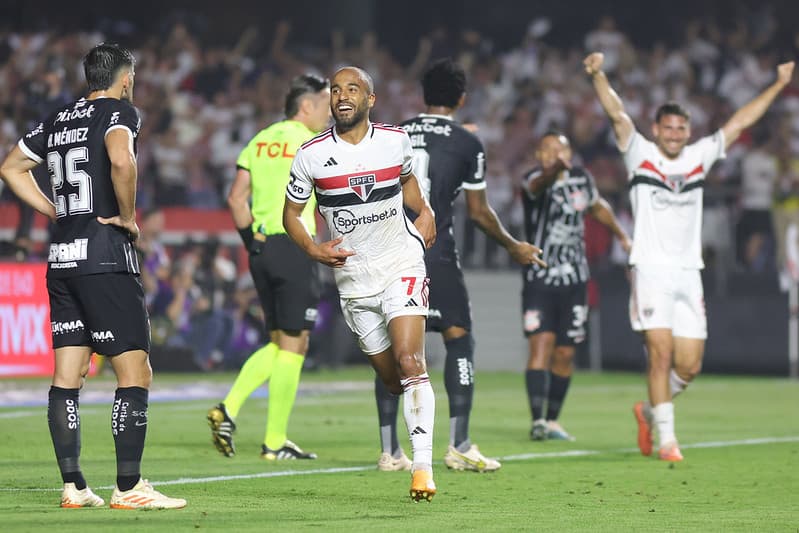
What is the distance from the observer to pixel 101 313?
7453mm

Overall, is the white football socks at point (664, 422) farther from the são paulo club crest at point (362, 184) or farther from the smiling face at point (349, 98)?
the smiling face at point (349, 98)

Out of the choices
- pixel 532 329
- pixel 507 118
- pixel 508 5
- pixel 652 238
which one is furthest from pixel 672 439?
pixel 508 5

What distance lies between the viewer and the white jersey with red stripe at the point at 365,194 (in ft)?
25.8

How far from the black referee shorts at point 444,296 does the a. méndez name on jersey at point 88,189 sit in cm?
269

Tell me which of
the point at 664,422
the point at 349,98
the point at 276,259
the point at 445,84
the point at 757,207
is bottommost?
the point at 664,422

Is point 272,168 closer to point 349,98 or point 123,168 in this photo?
point 349,98

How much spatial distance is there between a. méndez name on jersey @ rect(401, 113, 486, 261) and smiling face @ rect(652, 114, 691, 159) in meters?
1.77

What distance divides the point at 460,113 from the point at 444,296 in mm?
16530

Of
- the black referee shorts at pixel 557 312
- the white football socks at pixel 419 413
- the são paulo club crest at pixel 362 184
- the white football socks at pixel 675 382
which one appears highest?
the são paulo club crest at pixel 362 184

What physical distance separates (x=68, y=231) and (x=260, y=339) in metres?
13.0

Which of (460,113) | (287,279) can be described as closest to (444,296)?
(287,279)

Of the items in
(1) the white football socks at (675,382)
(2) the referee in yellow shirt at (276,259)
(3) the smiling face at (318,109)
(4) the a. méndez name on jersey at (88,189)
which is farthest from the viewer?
(1) the white football socks at (675,382)

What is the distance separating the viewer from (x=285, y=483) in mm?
8711

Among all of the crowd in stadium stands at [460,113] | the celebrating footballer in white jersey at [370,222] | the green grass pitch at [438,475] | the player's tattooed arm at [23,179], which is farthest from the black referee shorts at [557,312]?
the crowd in stadium stands at [460,113]
